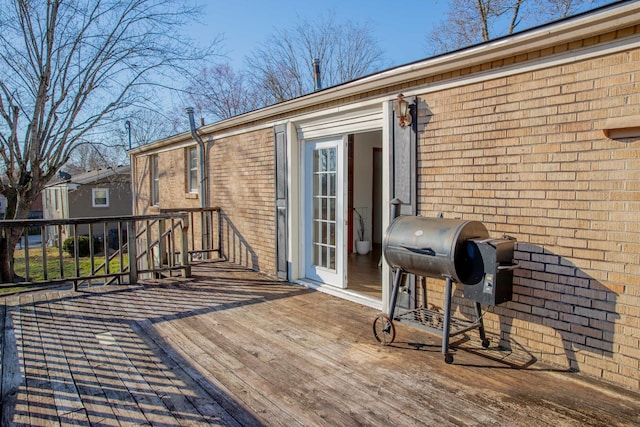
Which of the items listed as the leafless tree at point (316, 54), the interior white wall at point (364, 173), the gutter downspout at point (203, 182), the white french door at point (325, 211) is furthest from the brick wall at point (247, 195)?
the leafless tree at point (316, 54)

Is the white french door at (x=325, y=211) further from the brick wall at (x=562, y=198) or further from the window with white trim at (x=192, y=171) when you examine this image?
the window with white trim at (x=192, y=171)

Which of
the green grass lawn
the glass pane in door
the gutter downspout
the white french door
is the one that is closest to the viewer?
the white french door

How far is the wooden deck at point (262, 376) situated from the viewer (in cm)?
248

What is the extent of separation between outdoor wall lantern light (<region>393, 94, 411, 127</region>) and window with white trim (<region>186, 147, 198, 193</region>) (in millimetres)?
5912

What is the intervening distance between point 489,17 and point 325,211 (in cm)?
1055

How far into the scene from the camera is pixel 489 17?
12.6 meters

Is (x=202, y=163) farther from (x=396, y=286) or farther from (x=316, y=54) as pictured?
(x=316, y=54)

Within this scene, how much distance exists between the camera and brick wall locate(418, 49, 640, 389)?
2742 mm

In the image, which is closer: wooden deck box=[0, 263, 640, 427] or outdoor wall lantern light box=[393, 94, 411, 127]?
wooden deck box=[0, 263, 640, 427]

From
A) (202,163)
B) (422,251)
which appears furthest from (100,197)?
(422,251)

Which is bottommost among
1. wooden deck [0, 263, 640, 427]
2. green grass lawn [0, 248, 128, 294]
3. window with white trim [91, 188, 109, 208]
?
green grass lawn [0, 248, 128, 294]

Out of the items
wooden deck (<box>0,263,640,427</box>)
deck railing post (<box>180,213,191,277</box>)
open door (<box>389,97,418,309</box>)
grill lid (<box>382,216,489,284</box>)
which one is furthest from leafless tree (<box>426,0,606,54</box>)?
wooden deck (<box>0,263,640,427</box>)

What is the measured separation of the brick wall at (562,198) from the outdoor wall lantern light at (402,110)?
0.41 m

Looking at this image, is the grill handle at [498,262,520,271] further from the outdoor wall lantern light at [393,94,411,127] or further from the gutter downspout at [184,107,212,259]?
the gutter downspout at [184,107,212,259]
